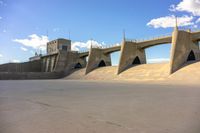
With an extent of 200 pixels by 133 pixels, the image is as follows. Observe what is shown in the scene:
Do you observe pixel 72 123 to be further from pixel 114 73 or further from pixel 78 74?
pixel 78 74

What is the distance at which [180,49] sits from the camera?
4691cm

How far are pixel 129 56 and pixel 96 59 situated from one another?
49.8ft

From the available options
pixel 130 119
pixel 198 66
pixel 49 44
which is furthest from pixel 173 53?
pixel 49 44

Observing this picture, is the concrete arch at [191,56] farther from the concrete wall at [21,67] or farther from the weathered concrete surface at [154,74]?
the concrete wall at [21,67]

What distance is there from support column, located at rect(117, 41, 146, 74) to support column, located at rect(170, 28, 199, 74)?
15991 millimetres

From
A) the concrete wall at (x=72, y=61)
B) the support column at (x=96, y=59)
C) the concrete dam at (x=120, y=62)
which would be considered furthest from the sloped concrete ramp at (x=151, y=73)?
the concrete wall at (x=72, y=61)

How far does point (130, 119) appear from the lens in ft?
22.0

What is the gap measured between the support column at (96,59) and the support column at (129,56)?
14.3 m

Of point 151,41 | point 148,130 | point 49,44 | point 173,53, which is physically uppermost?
point 49,44

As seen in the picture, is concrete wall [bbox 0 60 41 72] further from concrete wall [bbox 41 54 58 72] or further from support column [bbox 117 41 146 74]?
support column [bbox 117 41 146 74]

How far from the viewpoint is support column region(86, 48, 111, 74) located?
236 feet

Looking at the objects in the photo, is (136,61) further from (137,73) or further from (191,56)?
(191,56)

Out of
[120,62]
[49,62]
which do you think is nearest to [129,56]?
[120,62]

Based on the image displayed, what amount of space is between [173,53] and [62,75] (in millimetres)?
43928
